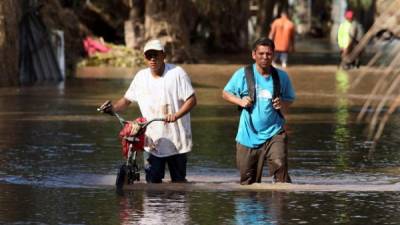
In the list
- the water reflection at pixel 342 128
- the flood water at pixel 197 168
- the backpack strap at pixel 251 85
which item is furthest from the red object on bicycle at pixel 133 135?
the water reflection at pixel 342 128

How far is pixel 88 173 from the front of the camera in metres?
11.8

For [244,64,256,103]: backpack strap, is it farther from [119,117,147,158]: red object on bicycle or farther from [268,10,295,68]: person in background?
[268,10,295,68]: person in background

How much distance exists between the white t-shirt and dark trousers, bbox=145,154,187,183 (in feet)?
0.25

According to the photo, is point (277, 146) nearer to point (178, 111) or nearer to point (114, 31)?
point (178, 111)

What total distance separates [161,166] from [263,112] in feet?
3.32

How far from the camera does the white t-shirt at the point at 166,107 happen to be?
10312 mm

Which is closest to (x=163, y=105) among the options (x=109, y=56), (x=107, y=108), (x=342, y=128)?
(x=107, y=108)

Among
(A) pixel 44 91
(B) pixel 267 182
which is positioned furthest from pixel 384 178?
(A) pixel 44 91

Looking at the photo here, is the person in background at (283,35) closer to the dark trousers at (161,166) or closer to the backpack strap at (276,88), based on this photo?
the dark trousers at (161,166)

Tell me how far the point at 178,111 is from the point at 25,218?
182 centimetres

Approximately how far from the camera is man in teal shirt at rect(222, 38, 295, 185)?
33.2ft

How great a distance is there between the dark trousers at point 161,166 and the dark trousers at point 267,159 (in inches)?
19.9

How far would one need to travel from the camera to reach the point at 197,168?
12344 mm

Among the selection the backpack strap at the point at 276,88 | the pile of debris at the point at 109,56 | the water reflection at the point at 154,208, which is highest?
the backpack strap at the point at 276,88
